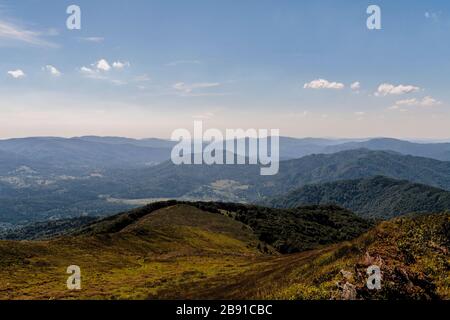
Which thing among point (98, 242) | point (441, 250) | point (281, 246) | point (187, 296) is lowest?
point (281, 246)

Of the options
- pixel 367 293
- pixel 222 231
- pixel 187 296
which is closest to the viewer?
pixel 367 293

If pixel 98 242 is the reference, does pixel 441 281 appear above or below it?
above

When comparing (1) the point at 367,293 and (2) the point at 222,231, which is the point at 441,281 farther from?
(2) the point at 222,231
